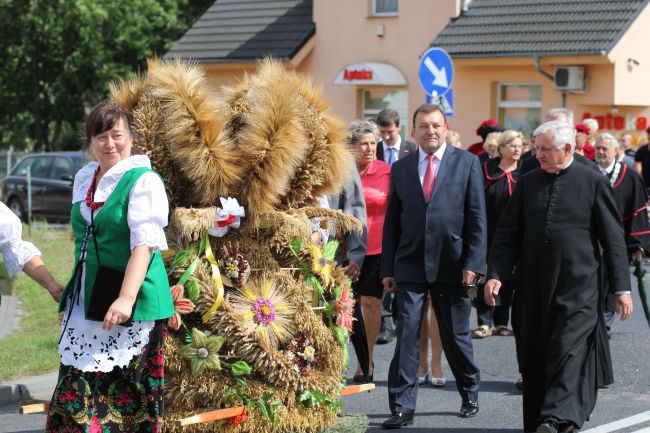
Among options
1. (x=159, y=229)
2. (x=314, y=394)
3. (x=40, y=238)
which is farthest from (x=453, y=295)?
(x=40, y=238)

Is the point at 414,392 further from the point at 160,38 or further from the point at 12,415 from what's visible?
the point at 160,38

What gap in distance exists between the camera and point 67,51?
1668 inches

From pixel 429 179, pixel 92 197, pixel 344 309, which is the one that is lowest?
pixel 344 309

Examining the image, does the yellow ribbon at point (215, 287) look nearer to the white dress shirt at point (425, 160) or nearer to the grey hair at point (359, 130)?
the white dress shirt at point (425, 160)

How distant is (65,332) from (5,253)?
54 cm

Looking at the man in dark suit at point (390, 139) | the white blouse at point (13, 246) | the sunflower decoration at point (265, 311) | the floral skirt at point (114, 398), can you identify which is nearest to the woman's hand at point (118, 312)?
the floral skirt at point (114, 398)

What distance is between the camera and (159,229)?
17.0 ft

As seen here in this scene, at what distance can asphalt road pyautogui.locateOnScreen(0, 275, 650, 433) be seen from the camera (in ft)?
24.8

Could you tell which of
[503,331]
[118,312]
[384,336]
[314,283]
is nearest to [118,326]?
[118,312]

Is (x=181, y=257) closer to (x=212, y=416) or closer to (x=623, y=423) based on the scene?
(x=212, y=416)

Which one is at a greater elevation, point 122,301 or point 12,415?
point 122,301

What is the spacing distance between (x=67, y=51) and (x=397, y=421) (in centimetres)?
3704

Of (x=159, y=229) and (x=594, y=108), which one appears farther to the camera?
(x=594, y=108)

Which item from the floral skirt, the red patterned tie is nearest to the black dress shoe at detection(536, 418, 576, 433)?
the red patterned tie
